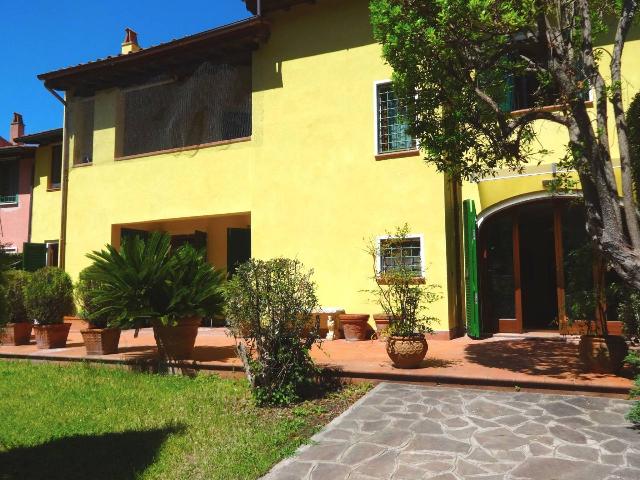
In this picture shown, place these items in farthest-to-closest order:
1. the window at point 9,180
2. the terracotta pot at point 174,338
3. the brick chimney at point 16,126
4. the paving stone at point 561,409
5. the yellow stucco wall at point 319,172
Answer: the brick chimney at point 16,126 < the window at point 9,180 < the yellow stucco wall at point 319,172 < the terracotta pot at point 174,338 < the paving stone at point 561,409

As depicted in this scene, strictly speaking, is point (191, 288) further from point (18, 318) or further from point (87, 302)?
point (18, 318)

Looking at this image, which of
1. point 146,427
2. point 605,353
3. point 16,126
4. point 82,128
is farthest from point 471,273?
point 16,126

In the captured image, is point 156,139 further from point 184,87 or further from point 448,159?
point 448,159

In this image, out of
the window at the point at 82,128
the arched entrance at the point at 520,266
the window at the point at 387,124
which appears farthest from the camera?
the window at the point at 82,128

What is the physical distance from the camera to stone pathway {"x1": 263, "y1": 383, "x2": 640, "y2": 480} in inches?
159

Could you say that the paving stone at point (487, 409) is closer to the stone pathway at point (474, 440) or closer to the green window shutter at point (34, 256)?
the stone pathway at point (474, 440)

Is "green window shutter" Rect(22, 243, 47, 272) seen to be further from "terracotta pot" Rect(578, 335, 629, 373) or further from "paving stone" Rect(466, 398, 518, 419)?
"terracotta pot" Rect(578, 335, 629, 373)

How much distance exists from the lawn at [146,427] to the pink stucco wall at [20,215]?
11.2 m

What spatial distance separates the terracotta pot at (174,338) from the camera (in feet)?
26.2

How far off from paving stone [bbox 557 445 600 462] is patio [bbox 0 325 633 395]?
160 centimetres

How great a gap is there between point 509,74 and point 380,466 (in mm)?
6334

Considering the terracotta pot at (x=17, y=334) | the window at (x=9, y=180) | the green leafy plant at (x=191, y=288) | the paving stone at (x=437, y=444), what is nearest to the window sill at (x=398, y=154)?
the green leafy plant at (x=191, y=288)

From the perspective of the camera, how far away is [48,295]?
9766 mm

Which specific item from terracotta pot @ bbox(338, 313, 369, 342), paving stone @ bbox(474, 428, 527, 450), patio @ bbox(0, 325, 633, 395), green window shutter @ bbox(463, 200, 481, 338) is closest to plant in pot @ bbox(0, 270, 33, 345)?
patio @ bbox(0, 325, 633, 395)
